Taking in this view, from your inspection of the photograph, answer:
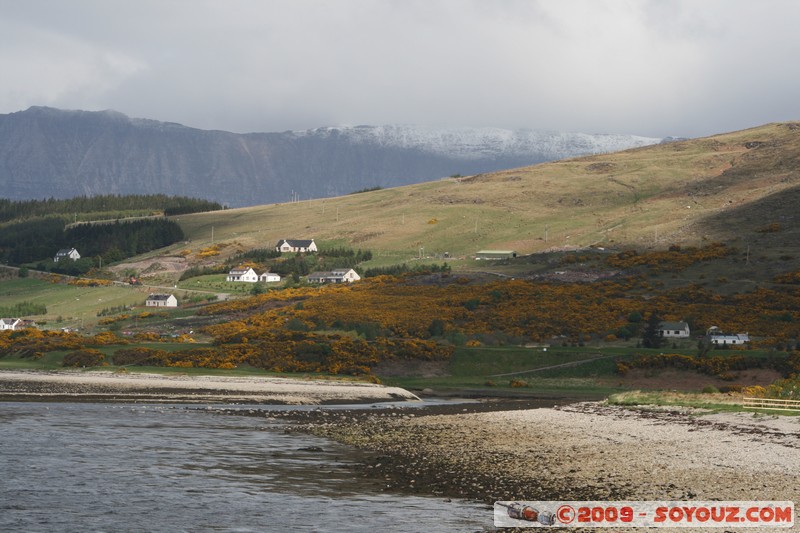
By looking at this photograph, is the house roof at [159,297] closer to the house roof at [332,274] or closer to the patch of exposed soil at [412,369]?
the house roof at [332,274]

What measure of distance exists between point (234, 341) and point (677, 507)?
74610 mm

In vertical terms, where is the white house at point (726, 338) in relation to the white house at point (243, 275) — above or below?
below

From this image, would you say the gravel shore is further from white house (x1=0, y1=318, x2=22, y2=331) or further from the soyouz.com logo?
white house (x1=0, y1=318, x2=22, y2=331)

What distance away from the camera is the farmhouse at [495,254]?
173875 mm

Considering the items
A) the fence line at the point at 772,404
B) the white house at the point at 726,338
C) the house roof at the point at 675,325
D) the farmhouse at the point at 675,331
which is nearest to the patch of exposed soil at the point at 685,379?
the white house at the point at 726,338

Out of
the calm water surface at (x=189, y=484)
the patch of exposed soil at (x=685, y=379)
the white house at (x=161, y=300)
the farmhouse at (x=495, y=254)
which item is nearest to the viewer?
the calm water surface at (x=189, y=484)

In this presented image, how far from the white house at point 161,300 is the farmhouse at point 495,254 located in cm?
5574

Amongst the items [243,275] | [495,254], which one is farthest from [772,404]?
[243,275]

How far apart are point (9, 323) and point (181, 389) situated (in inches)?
2711

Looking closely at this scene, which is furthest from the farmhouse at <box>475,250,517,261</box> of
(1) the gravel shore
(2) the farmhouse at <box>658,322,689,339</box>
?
(1) the gravel shore

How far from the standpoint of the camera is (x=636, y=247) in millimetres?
162500

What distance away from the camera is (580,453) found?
40156mm

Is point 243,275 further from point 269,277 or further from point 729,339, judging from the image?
point 729,339

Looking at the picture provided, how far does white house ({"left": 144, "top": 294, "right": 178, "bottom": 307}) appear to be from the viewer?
479 ft
